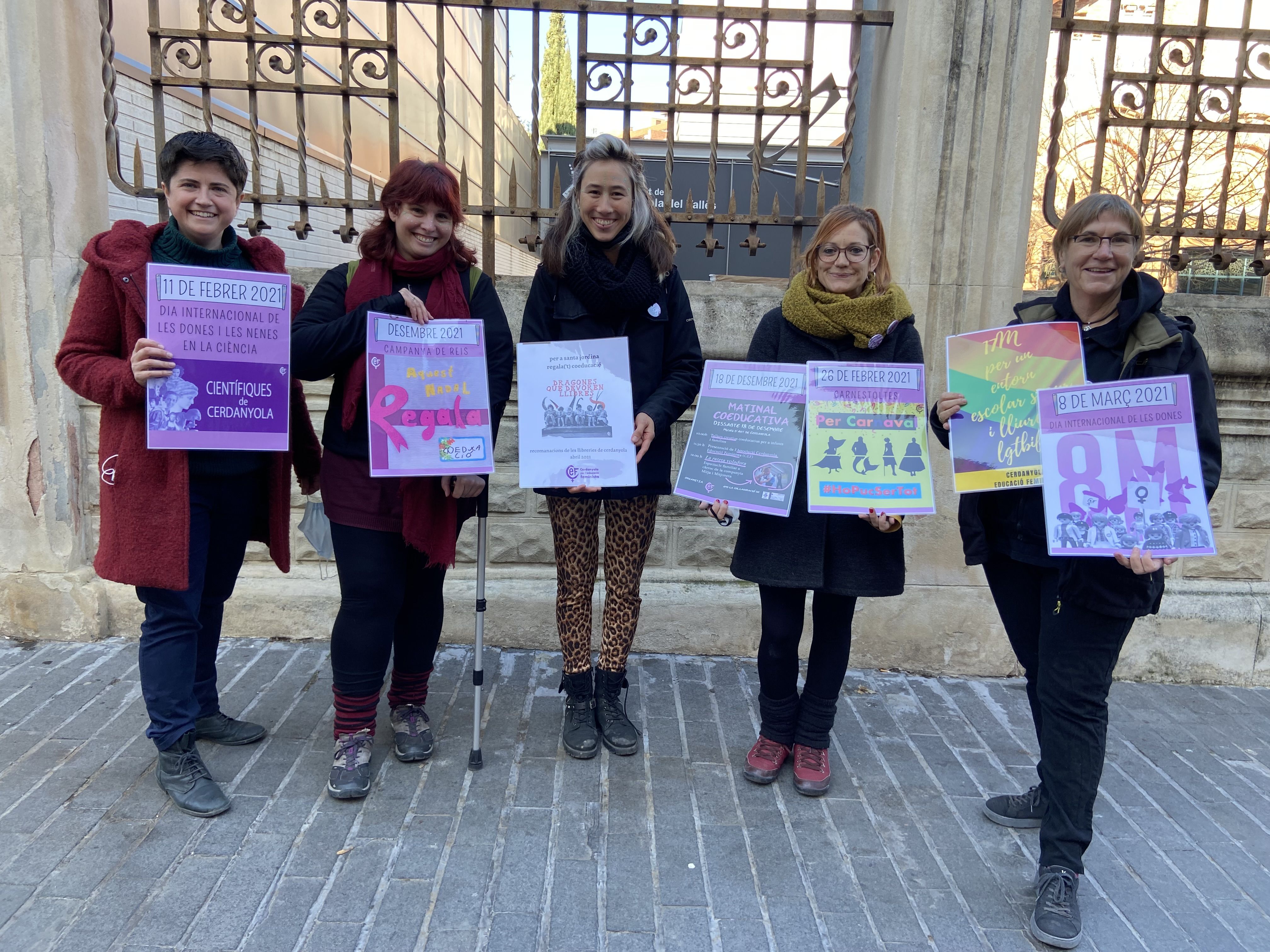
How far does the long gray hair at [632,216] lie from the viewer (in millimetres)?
2934

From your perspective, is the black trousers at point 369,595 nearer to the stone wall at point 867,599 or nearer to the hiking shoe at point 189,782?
the hiking shoe at point 189,782

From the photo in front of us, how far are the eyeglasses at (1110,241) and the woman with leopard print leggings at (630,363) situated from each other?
1.32m

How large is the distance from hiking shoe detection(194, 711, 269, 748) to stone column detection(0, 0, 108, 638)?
137 centimetres

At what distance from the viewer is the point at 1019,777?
125 inches

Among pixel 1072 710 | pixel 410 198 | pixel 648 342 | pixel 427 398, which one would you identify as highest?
pixel 410 198

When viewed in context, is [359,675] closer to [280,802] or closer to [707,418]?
[280,802]

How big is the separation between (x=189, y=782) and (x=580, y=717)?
1.39m

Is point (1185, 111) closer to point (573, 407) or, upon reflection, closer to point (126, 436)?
point (573, 407)

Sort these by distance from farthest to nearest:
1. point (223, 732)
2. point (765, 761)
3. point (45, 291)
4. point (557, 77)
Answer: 1. point (557, 77)
2. point (45, 291)
3. point (223, 732)
4. point (765, 761)

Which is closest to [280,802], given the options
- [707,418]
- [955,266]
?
[707,418]

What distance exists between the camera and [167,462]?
8.80 feet

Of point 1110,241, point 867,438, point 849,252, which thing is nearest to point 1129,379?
point 1110,241

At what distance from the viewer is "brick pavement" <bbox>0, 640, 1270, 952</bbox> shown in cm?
232

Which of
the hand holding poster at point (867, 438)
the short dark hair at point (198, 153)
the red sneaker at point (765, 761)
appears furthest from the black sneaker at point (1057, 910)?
the short dark hair at point (198, 153)
